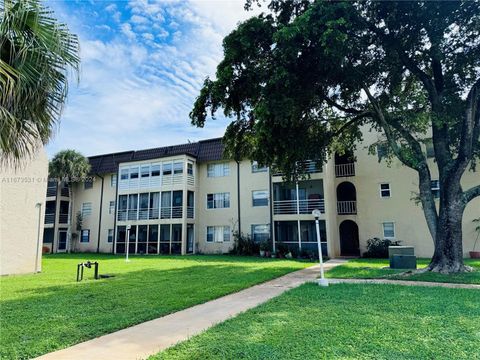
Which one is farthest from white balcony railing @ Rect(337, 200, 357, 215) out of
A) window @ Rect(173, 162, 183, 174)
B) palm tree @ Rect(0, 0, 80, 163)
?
palm tree @ Rect(0, 0, 80, 163)

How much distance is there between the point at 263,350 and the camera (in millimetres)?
4691

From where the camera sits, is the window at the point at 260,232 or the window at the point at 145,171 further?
the window at the point at 145,171

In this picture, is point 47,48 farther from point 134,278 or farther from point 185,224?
point 185,224

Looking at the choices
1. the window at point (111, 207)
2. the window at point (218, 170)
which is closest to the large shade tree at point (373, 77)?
the window at point (218, 170)

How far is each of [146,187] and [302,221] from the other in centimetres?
1347

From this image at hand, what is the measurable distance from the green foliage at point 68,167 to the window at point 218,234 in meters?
13.5

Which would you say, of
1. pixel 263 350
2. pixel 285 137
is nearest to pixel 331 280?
pixel 285 137

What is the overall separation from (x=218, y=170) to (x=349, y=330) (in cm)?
2249

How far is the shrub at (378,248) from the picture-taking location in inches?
843

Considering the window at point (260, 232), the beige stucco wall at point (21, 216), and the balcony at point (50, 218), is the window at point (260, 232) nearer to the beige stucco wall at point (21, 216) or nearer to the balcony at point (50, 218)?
the beige stucco wall at point (21, 216)

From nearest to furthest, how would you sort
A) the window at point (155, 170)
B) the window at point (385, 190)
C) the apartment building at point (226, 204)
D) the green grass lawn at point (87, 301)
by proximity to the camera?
the green grass lawn at point (87, 301)
the apartment building at point (226, 204)
the window at point (385, 190)
the window at point (155, 170)

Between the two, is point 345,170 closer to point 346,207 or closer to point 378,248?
point 346,207

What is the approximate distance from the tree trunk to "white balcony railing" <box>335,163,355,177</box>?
10.9 meters

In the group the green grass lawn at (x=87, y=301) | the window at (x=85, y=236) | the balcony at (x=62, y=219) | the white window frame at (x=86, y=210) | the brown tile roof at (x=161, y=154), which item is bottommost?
the green grass lawn at (x=87, y=301)
